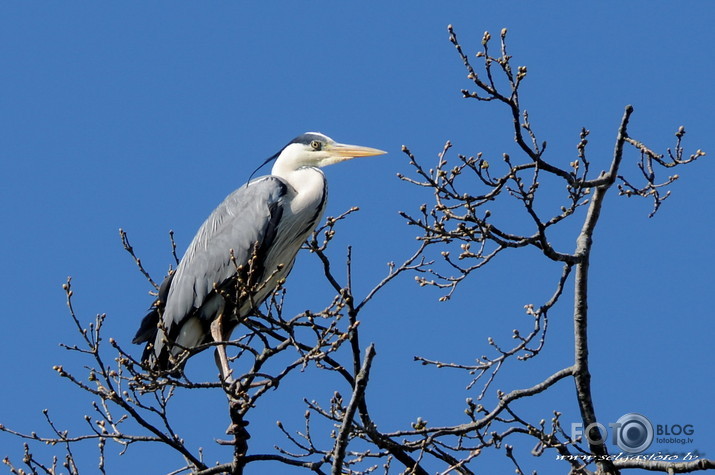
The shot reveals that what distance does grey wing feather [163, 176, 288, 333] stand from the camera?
590 cm

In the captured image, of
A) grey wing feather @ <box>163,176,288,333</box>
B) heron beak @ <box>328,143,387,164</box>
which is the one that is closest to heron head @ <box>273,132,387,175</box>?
heron beak @ <box>328,143,387,164</box>

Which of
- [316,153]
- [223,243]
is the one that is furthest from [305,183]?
[223,243]

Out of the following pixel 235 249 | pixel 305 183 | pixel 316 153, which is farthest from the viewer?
pixel 316 153

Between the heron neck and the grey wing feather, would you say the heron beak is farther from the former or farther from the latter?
the grey wing feather

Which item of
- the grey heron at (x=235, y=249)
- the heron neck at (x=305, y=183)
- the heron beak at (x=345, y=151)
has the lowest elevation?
the grey heron at (x=235, y=249)

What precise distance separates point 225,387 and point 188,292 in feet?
7.52

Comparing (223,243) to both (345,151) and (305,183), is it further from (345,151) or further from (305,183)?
(345,151)

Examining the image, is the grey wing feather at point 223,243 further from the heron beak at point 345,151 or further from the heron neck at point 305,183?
the heron beak at point 345,151

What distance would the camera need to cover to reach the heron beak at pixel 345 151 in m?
6.66

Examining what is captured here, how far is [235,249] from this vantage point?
602cm

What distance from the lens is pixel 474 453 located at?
3904 millimetres

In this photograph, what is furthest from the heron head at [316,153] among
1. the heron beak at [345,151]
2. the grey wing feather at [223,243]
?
the grey wing feather at [223,243]

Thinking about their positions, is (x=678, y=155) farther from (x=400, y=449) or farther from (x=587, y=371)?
(x=400, y=449)

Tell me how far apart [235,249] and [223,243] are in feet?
0.44
